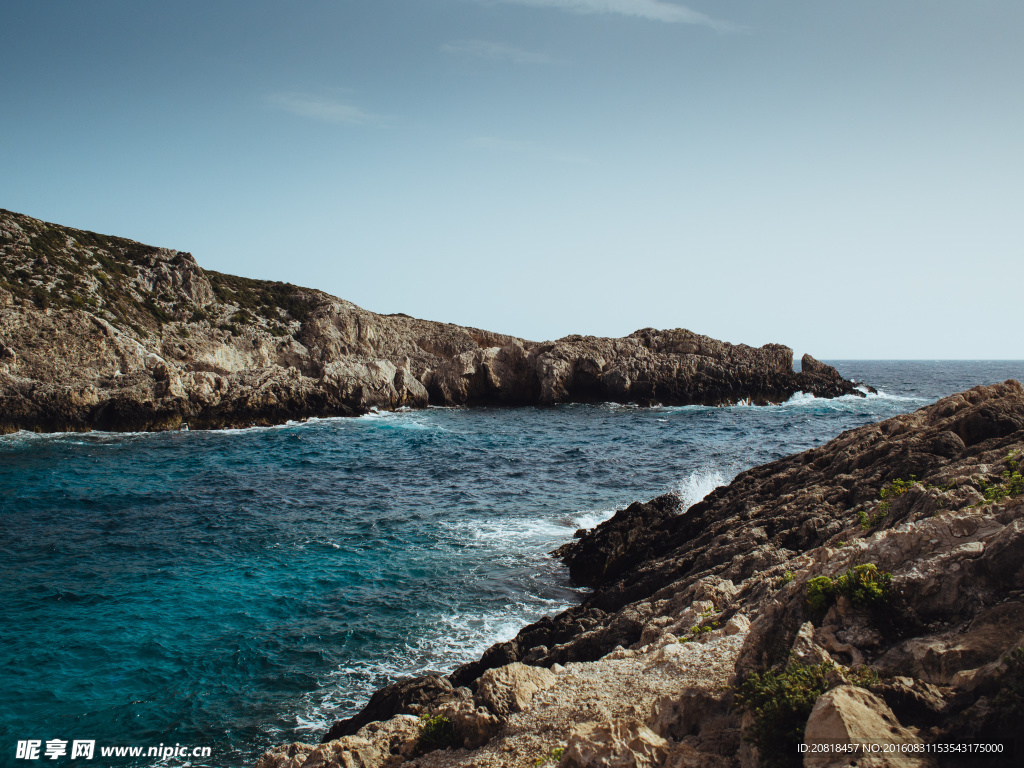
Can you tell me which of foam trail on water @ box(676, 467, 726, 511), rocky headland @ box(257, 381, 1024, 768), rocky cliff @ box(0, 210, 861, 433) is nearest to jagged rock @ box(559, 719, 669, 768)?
rocky headland @ box(257, 381, 1024, 768)

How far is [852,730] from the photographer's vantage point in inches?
181

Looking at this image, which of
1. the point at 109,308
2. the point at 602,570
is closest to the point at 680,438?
the point at 602,570

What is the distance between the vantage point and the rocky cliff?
149ft

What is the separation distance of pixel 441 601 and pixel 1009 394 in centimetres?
1774

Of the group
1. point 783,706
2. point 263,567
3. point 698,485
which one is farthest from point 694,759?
point 698,485

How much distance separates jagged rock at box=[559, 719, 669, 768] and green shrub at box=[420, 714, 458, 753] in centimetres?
206

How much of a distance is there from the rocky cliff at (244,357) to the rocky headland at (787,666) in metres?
43.8

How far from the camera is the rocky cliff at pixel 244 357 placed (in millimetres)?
45406

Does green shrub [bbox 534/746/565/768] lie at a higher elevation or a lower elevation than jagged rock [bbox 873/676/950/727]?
lower

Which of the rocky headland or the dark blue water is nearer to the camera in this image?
the rocky headland

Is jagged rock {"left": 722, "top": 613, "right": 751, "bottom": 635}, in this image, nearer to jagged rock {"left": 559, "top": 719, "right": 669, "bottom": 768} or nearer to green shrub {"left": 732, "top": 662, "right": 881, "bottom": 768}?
green shrub {"left": 732, "top": 662, "right": 881, "bottom": 768}

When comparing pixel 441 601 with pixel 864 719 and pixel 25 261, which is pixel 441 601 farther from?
pixel 25 261

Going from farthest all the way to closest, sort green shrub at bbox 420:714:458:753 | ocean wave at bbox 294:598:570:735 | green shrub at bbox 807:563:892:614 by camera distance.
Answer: ocean wave at bbox 294:598:570:735 → green shrub at bbox 420:714:458:753 → green shrub at bbox 807:563:892:614

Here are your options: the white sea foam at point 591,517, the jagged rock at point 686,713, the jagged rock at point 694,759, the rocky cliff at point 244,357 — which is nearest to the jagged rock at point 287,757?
the jagged rock at point 686,713
